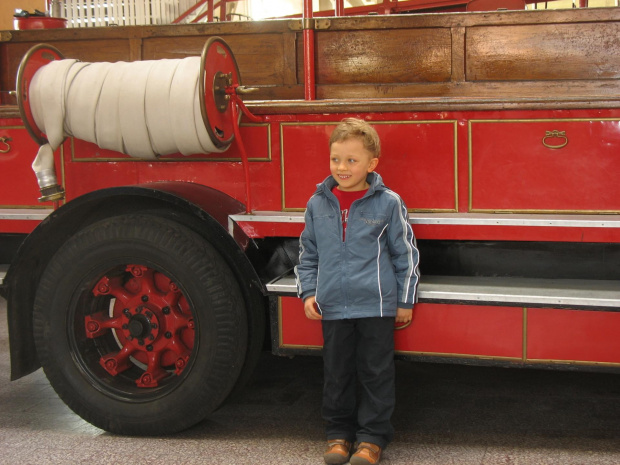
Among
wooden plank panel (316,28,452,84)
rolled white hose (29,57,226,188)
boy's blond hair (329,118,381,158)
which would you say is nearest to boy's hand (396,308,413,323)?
boy's blond hair (329,118,381,158)

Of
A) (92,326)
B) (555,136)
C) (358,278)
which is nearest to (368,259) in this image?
(358,278)

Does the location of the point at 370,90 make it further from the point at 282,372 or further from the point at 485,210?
the point at 282,372

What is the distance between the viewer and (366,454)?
2.38 meters

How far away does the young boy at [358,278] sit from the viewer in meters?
2.38

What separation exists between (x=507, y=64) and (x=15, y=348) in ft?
7.57

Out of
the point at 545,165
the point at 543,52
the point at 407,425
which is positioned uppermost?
the point at 543,52

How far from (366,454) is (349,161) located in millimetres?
1017

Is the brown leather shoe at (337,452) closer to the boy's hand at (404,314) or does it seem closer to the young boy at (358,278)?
the young boy at (358,278)

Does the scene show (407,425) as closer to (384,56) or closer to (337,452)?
(337,452)

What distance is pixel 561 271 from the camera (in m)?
2.63

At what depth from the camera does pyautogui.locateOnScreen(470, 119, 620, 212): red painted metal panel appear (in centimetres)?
241

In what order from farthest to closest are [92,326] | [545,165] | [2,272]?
[2,272] < [92,326] < [545,165]

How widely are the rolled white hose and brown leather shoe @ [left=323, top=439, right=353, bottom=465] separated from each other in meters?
1.18

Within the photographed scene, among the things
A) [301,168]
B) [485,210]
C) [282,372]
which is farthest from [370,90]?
[282,372]
